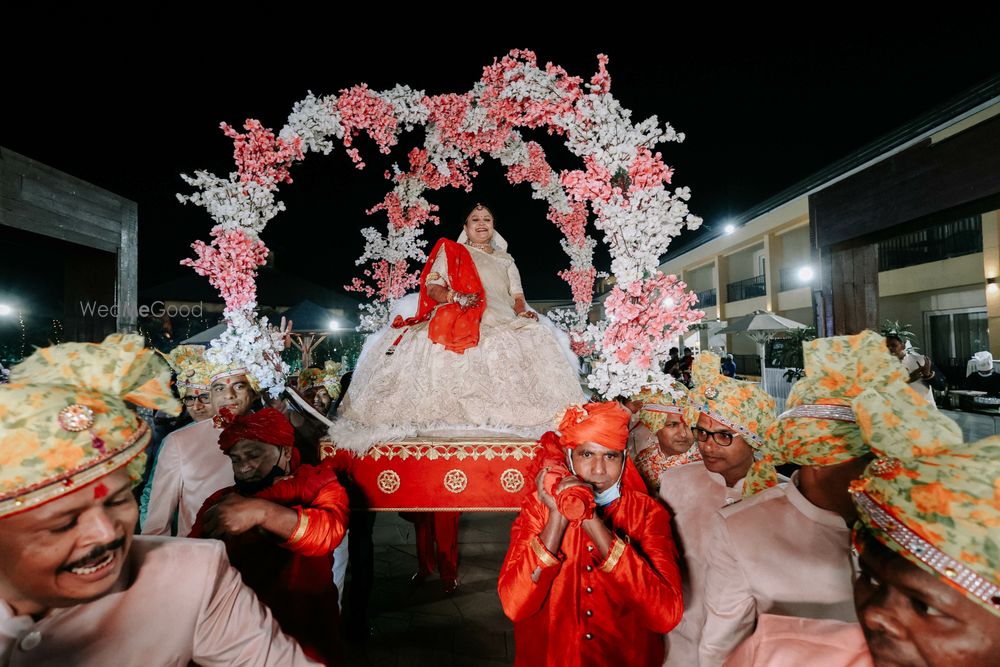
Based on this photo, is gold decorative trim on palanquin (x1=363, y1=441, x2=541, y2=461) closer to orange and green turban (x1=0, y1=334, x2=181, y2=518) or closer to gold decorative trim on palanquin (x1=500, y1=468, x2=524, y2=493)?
gold decorative trim on palanquin (x1=500, y1=468, x2=524, y2=493)

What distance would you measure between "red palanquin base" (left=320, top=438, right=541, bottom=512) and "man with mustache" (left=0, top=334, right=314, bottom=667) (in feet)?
5.47

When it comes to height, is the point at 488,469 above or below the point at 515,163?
below

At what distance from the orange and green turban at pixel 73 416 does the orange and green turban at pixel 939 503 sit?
1.94 metres

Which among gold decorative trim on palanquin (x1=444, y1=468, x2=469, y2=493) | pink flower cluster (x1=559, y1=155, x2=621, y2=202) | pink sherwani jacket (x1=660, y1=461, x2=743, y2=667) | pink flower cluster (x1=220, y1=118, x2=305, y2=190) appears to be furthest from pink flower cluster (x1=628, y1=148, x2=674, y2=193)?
pink flower cluster (x1=220, y1=118, x2=305, y2=190)

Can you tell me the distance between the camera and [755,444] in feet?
7.79

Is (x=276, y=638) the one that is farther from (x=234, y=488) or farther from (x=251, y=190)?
(x=251, y=190)

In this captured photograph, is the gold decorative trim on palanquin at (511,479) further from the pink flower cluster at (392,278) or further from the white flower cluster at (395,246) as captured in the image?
the pink flower cluster at (392,278)

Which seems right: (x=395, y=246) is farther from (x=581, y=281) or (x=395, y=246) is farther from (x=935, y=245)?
(x=935, y=245)

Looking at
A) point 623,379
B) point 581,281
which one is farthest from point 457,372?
point 581,281

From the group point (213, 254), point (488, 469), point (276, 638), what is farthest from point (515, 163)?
point (276, 638)

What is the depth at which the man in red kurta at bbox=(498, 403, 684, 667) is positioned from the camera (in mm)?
1967

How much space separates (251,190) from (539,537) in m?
4.38

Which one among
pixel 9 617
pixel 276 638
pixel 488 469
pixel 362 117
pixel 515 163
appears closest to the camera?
pixel 9 617

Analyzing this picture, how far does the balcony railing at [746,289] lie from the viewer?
2191 cm
